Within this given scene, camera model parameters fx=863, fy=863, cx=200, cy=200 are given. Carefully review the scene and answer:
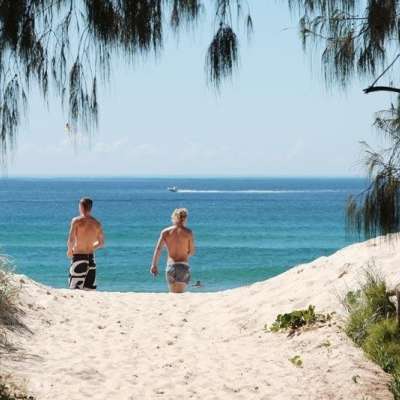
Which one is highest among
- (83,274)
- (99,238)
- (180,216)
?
(180,216)

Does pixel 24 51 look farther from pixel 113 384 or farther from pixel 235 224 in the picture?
pixel 235 224

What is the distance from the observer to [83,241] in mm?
11797

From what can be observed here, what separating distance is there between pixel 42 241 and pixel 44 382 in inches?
1610

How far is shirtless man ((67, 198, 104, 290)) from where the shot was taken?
11703mm

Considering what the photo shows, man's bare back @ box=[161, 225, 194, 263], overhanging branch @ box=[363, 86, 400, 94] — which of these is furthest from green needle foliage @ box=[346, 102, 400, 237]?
man's bare back @ box=[161, 225, 194, 263]

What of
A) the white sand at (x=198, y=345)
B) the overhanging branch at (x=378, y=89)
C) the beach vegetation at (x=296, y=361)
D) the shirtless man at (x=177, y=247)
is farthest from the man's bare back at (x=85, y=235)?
the overhanging branch at (x=378, y=89)

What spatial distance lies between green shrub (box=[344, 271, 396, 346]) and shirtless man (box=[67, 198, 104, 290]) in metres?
4.02

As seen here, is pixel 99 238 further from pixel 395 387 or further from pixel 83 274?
pixel 395 387

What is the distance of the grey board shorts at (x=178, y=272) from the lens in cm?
1177

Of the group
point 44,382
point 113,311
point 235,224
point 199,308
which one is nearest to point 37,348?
point 44,382

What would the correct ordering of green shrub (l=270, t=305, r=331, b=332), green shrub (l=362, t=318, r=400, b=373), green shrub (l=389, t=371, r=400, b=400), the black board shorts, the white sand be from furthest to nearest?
1. the black board shorts
2. green shrub (l=270, t=305, r=331, b=332)
3. green shrub (l=362, t=318, r=400, b=373)
4. the white sand
5. green shrub (l=389, t=371, r=400, b=400)

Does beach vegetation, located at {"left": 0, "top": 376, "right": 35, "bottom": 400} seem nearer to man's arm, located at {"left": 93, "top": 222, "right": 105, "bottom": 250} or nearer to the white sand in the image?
the white sand

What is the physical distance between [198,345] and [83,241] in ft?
10.8

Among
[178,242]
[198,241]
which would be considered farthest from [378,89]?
[198,241]
